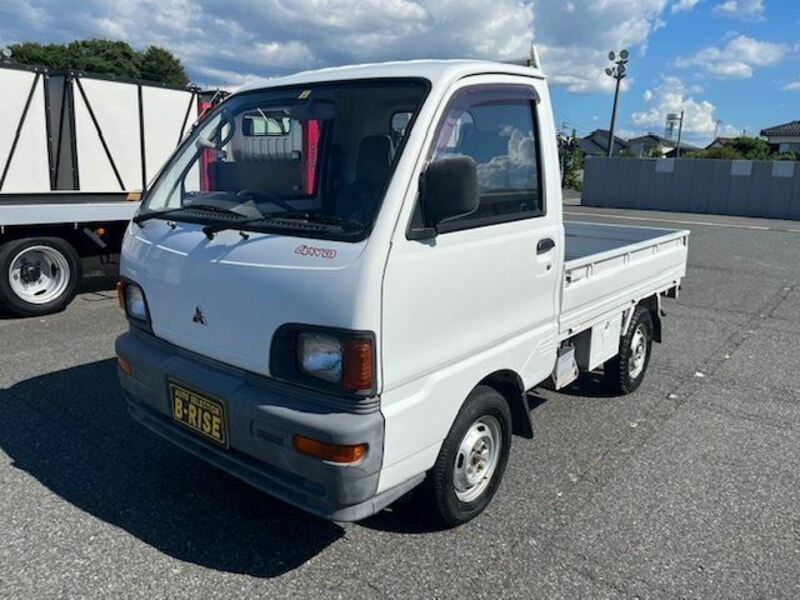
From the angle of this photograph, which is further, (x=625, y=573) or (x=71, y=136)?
(x=71, y=136)

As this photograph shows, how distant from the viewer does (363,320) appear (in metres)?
2.26

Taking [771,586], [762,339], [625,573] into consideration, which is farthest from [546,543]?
[762,339]

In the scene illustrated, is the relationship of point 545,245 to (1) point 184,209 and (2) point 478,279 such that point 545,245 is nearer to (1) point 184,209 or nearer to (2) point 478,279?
(2) point 478,279

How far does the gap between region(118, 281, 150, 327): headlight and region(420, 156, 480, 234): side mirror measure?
1516mm

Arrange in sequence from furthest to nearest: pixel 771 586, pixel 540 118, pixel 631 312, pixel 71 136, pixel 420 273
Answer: pixel 71 136 → pixel 631 312 → pixel 540 118 → pixel 771 586 → pixel 420 273

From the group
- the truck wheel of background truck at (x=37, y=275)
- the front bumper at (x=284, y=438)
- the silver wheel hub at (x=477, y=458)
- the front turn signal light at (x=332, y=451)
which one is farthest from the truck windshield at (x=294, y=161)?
the truck wheel of background truck at (x=37, y=275)

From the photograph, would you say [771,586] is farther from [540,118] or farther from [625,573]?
[540,118]

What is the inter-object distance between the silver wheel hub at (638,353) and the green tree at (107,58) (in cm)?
5194

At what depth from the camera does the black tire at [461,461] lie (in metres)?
2.79

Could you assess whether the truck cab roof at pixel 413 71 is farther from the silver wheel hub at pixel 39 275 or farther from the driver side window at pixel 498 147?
the silver wheel hub at pixel 39 275

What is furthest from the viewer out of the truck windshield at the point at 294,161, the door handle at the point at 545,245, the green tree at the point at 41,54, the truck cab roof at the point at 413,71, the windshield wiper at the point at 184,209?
the green tree at the point at 41,54

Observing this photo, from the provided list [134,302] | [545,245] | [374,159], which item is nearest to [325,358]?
[374,159]

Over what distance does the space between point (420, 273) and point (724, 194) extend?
28.1 metres

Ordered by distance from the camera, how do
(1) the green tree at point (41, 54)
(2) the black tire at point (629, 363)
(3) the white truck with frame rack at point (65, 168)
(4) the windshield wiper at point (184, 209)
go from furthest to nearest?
(1) the green tree at point (41, 54) → (3) the white truck with frame rack at point (65, 168) → (2) the black tire at point (629, 363) → (4) the windshield wiper at point (184, 209)
